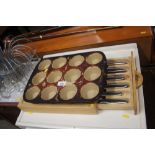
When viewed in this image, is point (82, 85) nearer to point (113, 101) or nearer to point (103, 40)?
point (113, 101)

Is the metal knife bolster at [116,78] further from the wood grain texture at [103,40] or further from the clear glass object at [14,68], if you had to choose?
the clear glass object at [14,68]

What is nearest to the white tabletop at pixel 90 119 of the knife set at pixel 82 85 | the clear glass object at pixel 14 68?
the knife set at pixel 82 85

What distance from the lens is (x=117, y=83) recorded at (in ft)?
3.09

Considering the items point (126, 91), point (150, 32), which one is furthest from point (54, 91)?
point (150, 32)

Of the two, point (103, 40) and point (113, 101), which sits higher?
point (103, 40)

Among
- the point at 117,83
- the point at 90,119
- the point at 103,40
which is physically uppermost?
the point at 103,40

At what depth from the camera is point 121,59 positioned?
1.04 m

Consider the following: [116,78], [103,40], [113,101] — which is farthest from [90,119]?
[103,40]

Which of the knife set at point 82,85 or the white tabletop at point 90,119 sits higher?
the knife set at point 82,85

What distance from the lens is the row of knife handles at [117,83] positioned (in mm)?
886

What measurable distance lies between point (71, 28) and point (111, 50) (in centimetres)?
36

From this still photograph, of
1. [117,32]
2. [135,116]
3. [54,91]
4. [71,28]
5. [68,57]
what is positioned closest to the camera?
[135,116]

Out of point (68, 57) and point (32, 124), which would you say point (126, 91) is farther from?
point (32, 124)

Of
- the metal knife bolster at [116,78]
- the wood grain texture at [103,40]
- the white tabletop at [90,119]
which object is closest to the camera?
the white tabletop at [90,119]
